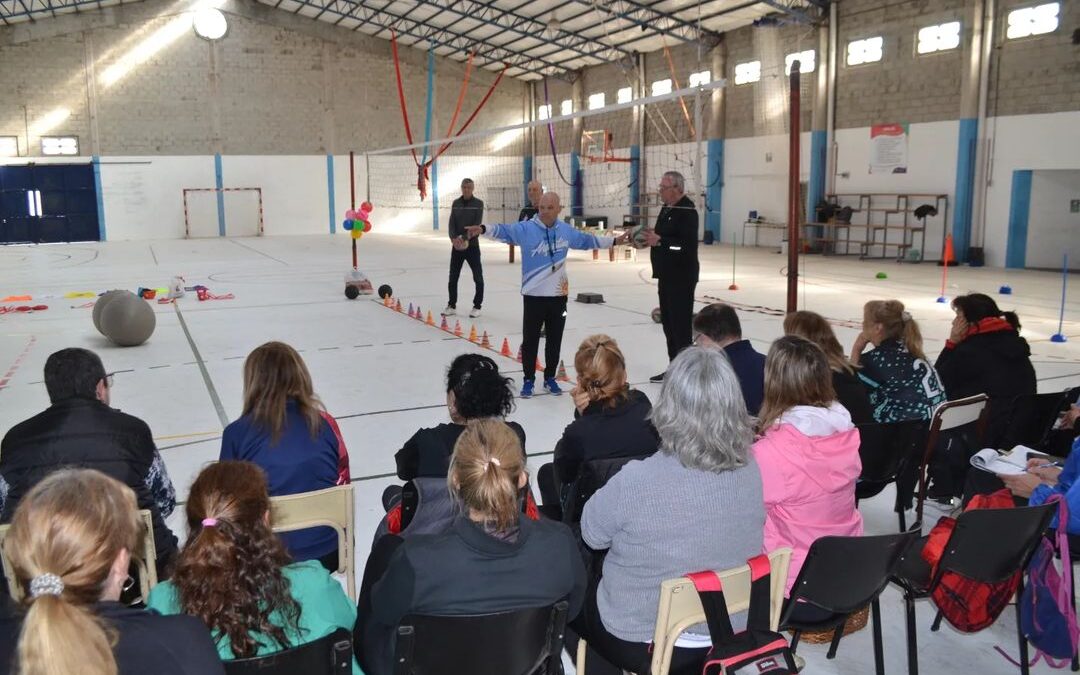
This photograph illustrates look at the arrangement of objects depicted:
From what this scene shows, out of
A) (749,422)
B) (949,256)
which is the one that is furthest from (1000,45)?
(749,422)

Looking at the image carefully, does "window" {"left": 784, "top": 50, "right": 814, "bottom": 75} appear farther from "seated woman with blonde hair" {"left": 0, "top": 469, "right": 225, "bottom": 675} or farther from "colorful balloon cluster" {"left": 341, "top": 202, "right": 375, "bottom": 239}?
"seated woman with blonde hair" {"left": 0, "top": 469, "right": 225, "bottom": 675}

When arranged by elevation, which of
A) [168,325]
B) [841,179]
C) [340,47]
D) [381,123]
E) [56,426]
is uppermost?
[340,47]

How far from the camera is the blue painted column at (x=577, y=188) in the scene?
27.6 meters

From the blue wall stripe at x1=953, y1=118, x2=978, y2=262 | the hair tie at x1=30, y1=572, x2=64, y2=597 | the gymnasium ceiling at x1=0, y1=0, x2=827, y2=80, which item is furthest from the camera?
the gymnasium ceiling at x1=0, y1=0, x2=827, y2=80

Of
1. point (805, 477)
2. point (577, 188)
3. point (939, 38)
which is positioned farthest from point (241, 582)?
point (577, 188)

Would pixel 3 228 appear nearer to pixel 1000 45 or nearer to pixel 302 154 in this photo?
pixel 302 154

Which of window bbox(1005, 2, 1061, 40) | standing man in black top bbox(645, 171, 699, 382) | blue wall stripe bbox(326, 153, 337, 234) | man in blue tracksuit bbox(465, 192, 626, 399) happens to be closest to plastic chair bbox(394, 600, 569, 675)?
man in blue tracksuit bbox(465, 192, 626, 399)

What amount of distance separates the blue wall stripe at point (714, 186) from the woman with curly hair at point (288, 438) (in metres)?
21.3

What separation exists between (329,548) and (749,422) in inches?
62.1

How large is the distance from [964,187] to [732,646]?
1786 cm

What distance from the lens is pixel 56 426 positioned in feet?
9.17

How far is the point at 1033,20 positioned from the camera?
1577 cm

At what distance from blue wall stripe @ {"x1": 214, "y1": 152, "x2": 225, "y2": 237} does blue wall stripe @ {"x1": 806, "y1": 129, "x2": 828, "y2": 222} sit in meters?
17.5

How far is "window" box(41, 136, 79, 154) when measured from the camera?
24641mm
